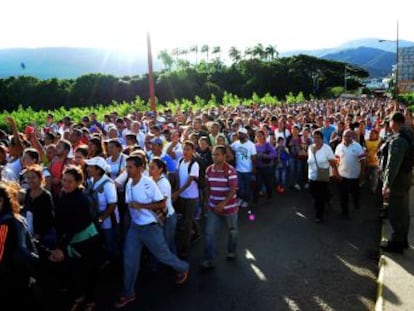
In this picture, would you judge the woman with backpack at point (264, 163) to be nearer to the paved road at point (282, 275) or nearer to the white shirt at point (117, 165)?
the paved road at point (282, 275)

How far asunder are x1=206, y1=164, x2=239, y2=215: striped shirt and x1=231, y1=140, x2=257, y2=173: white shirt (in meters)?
2.97

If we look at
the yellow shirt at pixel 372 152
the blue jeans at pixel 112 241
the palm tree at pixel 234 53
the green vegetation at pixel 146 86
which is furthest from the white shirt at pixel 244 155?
the palm tree at pixel 234 53

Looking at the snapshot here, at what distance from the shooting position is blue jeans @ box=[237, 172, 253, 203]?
9.27 metres

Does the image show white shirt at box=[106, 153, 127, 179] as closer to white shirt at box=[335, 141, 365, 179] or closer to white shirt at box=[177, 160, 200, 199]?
white shirt at box=[177, 160, 200, 199]

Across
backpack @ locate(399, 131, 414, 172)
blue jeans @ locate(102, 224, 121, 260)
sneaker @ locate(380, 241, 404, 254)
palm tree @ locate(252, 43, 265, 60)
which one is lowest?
sneaker @ locate(380, 241, 404, 254)

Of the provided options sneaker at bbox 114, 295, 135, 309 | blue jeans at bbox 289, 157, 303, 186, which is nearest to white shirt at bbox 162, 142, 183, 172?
sneaker at bbox 114, 295, 135, 309

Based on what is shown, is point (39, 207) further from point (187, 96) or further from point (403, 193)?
point (187, 96)

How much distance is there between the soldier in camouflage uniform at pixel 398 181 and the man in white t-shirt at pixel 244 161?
3271 mm

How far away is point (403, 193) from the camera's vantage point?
6324 millimetres

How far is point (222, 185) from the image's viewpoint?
20.1 ft

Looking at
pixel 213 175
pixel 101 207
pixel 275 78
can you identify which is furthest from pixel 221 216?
pixel 275 78

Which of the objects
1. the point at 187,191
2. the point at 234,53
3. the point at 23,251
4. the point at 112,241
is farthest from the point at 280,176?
the point at 234,53

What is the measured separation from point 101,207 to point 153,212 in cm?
89

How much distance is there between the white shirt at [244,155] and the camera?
912cm
